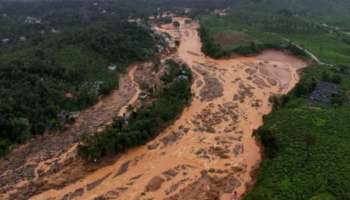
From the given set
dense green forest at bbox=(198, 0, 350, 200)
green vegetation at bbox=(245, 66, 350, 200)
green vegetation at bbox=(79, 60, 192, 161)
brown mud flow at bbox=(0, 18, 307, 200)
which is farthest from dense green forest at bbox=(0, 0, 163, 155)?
green vegetation at bbox=(245, 66, 350, 200)

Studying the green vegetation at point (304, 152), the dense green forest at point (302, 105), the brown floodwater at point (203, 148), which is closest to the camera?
the green vegetation at point (304, 152)

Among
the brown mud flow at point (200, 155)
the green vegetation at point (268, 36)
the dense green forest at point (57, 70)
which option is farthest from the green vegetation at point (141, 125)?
the green vegetation at point (268, 36)

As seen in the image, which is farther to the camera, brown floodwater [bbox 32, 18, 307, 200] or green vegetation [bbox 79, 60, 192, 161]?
green vegetation [bbox 79, 60, 192, 161]

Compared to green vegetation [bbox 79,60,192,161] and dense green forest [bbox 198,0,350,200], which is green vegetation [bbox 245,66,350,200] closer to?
dense green forest [bbox 198,0,350,200]

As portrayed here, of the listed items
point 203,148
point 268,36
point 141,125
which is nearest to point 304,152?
point 203,148

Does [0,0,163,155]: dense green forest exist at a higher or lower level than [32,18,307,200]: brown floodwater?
higher

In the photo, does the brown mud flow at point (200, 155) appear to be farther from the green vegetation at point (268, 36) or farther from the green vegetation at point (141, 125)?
the green vegetation at point (268, 36)

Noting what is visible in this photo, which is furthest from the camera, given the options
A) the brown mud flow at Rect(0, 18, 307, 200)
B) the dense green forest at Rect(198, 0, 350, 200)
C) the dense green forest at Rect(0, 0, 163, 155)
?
the dense green forest at Rect(0, 0, 163, 155)

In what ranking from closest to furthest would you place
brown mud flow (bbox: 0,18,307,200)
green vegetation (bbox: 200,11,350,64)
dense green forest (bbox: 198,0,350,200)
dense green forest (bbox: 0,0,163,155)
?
dense green forest (bbox: 198,0,350,200)
brown mud flow (bbox: 0,18,307,200)
dense green forest (bbox: 0,0,163,155)
green vegetation (bbox: 200,11,350,64)
